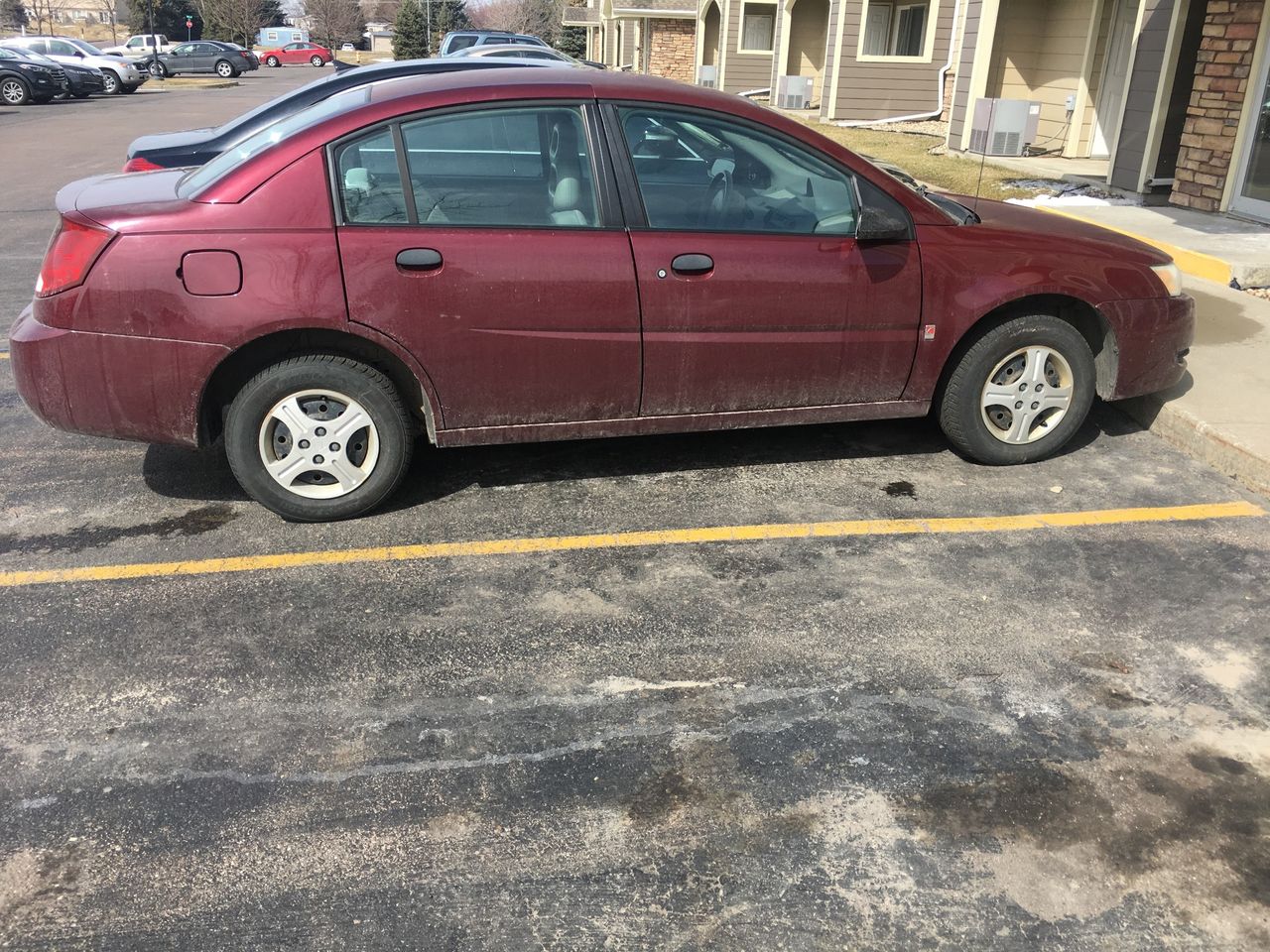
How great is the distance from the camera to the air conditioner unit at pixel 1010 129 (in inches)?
572

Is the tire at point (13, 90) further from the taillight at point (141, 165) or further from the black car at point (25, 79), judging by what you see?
the taillight at point (141, 165)

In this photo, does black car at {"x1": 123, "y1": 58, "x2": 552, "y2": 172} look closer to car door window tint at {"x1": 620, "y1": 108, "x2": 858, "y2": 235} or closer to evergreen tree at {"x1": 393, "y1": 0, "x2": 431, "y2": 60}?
car door window tint at {"x1": 620, "y1": 108, "x2": 858, "y2": 235}

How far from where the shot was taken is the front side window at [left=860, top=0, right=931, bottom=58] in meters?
23.3

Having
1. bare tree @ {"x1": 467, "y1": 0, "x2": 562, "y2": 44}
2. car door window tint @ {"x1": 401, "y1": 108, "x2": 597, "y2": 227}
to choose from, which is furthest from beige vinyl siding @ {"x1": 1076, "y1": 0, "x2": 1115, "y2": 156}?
bare tree @ {"x1": 467, "y1": 0, "x2": 562, "y2": 44}

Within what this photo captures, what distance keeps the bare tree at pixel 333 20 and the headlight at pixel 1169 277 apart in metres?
91.3

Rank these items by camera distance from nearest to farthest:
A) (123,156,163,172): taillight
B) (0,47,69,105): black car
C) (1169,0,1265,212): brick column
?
(123,156,163,172): taillight, (1169,0,1265,212): brick column, (0,47,69,105): black car

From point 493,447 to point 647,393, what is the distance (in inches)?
44.6

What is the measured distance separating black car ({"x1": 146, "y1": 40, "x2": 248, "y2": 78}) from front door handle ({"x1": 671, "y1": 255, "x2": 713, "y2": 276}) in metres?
54.3

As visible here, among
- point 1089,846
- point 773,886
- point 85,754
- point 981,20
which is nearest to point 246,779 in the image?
point 85,754

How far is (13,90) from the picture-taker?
30.2 meters

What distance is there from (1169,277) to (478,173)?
3336 millimetres

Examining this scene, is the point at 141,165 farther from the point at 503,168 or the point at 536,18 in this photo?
the point at 536,18

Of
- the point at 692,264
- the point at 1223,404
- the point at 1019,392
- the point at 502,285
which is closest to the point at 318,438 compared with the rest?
the point at 502,285

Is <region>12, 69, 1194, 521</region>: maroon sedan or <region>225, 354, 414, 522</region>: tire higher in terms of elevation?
<region>12, 69, 1194, 521</region>: maroon sedan
